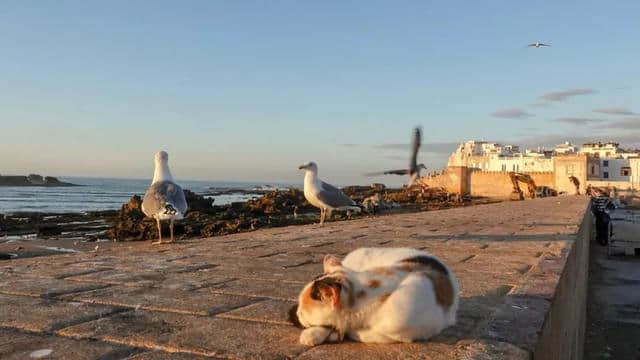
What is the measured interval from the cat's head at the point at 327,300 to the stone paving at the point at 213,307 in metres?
0.11

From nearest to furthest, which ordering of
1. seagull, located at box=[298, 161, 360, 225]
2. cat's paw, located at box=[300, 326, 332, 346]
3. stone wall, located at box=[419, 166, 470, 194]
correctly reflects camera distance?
1. cat's paw, located at box=[300, 326, 332, 346]
2. seagull, located at box=[298, 161, 360, 225]
3. stone wall, located at box=[419, 166, 470, 194]

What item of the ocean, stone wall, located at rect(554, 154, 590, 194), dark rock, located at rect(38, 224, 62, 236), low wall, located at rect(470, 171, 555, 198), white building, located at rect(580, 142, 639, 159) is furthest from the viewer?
white building, located at rect(580, 142, 639, 159)

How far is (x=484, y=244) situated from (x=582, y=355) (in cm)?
177

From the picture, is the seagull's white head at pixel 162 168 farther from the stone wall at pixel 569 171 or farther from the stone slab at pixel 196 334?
the stone wall at pixel 569 171

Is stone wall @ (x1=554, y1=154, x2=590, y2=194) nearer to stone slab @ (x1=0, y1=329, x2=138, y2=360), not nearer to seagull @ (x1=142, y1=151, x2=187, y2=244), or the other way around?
seagull @ (x1=142, y1=151, x2=187, y2=244)

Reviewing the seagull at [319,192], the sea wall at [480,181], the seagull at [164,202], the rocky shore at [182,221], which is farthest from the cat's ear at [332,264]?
the sea wall at [480,181]

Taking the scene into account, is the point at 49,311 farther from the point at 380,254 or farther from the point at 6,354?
the point at 380,254

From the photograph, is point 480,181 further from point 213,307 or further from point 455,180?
point 213,307

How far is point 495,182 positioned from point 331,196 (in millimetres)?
46503

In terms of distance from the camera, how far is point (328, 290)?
2.39 m

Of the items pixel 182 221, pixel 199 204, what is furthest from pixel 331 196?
pixel 199 204

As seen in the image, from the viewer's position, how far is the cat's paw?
2.41 metres

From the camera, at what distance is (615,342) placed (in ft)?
24.8

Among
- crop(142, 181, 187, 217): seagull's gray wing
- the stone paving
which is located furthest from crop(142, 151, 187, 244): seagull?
the stone paving
